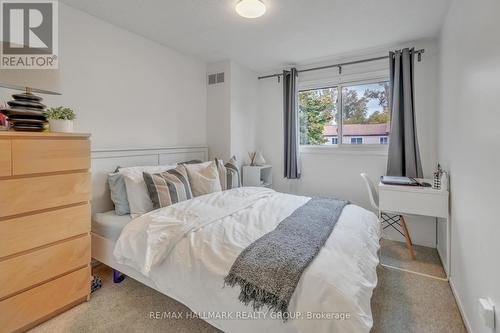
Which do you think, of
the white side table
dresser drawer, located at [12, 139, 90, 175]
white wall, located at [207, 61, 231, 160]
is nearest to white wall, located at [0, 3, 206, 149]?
white wall, located at [207, 61, 231, 160]

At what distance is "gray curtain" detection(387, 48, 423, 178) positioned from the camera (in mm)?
2760

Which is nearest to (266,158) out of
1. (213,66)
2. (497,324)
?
(213,66)

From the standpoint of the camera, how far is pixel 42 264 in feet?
5.19

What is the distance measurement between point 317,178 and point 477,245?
7.14 feet

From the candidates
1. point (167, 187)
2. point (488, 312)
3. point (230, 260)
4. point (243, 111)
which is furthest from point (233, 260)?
point (243, 111)

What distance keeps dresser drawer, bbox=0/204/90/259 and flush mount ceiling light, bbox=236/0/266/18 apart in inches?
77.6

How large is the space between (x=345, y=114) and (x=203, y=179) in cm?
217

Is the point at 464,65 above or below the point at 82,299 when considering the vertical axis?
above

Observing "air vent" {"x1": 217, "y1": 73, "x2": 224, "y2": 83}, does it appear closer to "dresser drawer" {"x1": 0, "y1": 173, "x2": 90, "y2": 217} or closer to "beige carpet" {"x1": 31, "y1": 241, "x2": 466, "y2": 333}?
"dresser drawer" {"x1": 0, "y1": 173, "x2": 90, "y2": 217}

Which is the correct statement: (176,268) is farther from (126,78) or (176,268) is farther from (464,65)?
(464,65)

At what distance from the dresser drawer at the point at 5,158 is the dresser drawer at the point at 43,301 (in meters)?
0.74

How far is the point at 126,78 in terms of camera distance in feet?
8.47

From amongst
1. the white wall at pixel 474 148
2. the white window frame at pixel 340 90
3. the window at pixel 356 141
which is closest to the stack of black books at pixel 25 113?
the white wall at pixel 474 148

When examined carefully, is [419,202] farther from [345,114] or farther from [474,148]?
[345,114]
